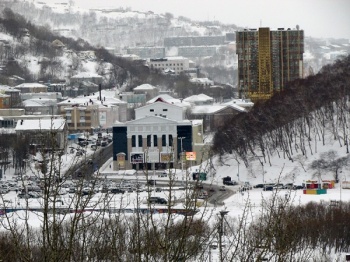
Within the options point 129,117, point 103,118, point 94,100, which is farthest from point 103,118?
point 129,117

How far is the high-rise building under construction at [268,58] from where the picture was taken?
41.8 meters

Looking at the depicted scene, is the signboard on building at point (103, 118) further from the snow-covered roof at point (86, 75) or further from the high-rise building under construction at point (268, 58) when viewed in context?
the snow-covered roof at point (86, 75)

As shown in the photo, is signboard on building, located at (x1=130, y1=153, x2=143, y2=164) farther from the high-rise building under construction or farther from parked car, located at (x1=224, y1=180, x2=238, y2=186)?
the high-rise building under construction

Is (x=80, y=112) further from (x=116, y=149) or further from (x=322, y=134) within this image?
(x=322, y=134)

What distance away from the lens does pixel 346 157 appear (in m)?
23.8

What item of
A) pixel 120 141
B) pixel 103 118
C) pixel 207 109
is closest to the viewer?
pixel 120 141

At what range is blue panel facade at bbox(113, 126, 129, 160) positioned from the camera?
28344 mm

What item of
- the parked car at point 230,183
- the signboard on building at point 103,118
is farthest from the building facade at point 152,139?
the signboard on building at point 103,118

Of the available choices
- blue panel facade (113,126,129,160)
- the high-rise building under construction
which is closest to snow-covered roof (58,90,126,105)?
the high-rise building under construction

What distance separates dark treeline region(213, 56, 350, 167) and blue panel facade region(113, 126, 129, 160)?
2.43 metres

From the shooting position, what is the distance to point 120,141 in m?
28.7

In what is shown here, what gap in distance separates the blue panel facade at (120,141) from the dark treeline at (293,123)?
95.7 inches

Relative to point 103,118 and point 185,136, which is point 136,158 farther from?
point 103,118

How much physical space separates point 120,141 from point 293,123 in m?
4.54
